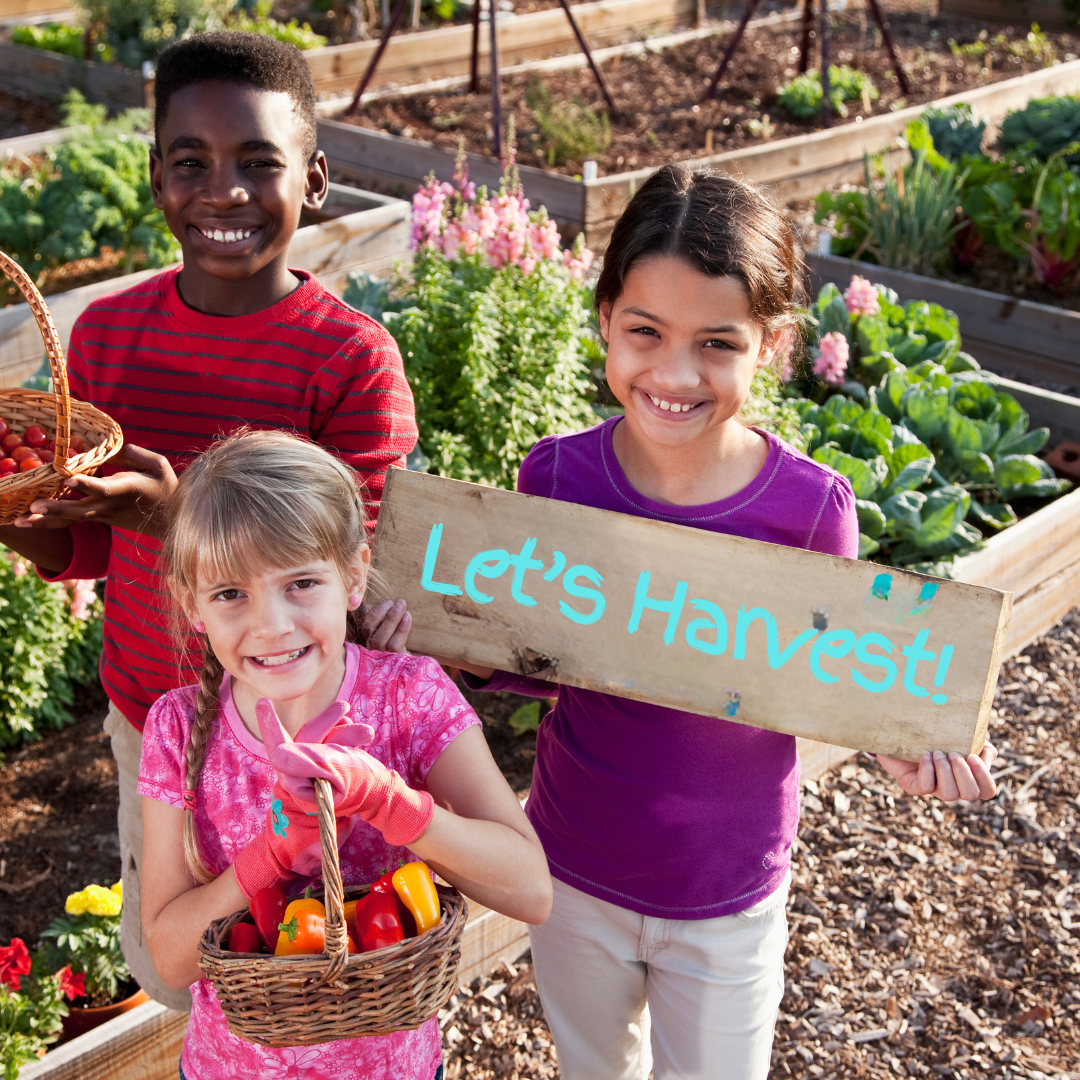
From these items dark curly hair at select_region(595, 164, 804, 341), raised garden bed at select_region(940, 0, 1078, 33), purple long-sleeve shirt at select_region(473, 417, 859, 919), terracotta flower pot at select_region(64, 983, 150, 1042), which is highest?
raised garden bed at select_region(940, 0, 1078, 33)

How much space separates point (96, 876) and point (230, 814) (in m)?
A: 1.74

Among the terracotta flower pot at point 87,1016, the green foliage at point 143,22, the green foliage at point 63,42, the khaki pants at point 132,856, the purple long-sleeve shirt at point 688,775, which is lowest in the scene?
the terracotta flower pot at point 87,1016

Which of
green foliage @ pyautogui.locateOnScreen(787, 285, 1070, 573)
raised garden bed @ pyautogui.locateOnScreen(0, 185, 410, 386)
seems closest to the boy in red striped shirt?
green foliage @ pyautogui.locateOnScreen(787, 285, 1070, 573)

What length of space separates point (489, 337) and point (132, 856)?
182 cm

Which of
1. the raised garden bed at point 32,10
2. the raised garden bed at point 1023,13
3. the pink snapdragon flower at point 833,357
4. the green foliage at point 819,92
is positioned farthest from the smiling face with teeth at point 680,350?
the raised garden bed at point 1023,13

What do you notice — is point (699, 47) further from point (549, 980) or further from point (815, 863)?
point (549, 980)

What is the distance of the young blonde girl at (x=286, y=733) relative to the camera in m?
1.35

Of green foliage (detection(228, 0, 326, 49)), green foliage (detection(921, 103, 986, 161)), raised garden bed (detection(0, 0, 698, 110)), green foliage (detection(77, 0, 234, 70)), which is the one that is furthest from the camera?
green foliage (detection(228, 0, 326, 49))

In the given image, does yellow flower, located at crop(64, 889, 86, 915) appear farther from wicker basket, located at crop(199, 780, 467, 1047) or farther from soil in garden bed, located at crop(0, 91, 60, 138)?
soil in garden bed, located at crop(0, 91, 60, 138)

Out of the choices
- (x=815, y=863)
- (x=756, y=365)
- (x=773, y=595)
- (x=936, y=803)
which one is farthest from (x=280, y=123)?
(x=936, y=803)

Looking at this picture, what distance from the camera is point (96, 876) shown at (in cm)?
293

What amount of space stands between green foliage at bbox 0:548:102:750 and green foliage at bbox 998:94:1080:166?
5.78 m

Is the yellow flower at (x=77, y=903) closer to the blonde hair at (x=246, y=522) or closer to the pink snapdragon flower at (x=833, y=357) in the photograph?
the blonde hair at (x=246, y=522)

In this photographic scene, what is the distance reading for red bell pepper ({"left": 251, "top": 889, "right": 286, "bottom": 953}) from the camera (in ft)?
4.15
